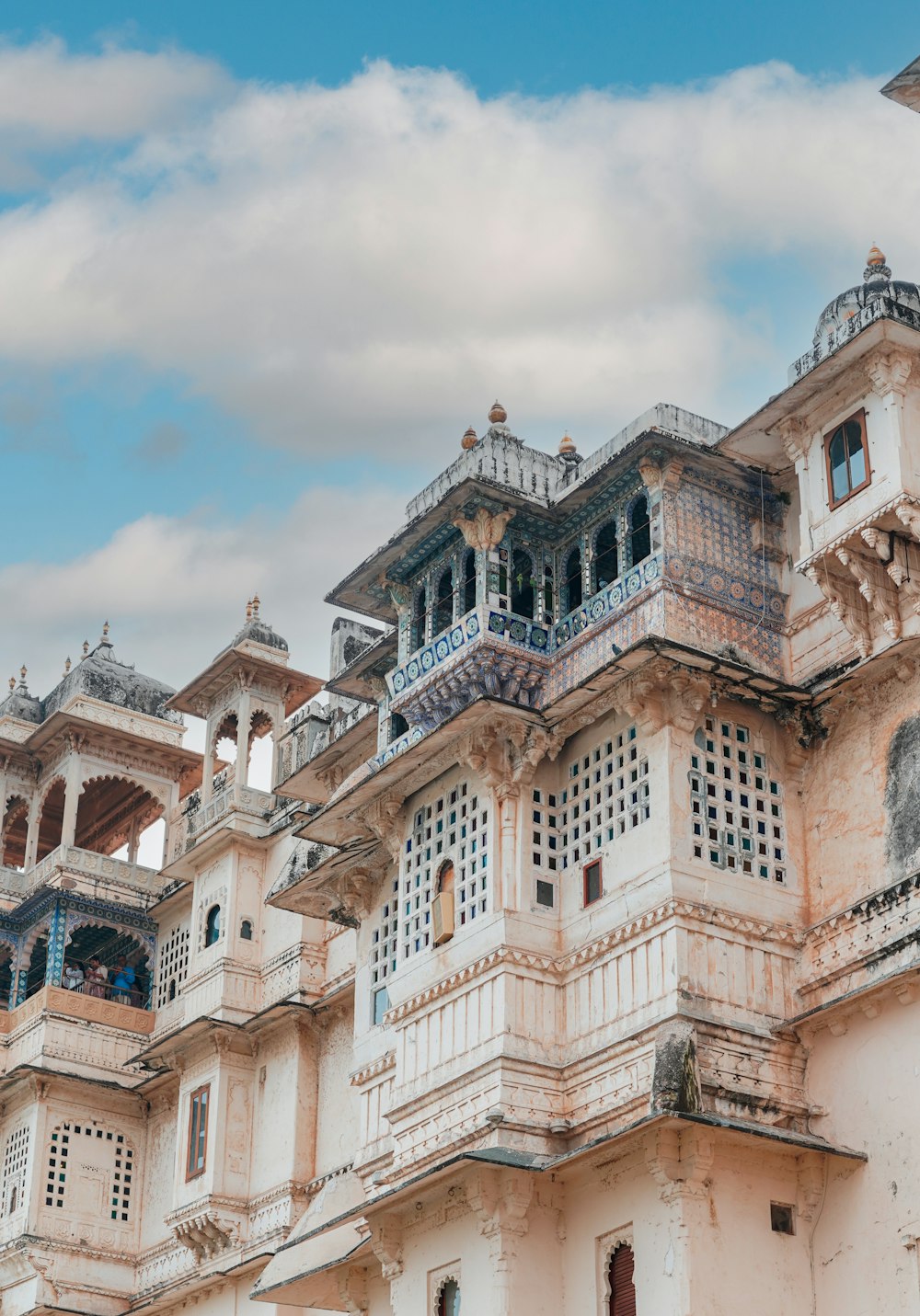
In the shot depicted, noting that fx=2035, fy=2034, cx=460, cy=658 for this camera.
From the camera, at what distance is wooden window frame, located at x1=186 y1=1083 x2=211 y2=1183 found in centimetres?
2878

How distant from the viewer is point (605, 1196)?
59.7 feet

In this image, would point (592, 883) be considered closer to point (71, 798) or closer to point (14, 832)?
point (71, 798)

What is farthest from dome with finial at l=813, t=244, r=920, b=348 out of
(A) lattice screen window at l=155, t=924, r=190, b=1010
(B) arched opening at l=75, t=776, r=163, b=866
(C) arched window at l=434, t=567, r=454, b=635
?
(B) arched opening at l=75, t=776, r=163, b=866

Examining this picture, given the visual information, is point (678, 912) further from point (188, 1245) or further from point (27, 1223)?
point (27, 1223)

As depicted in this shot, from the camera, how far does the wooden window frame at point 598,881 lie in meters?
19.7

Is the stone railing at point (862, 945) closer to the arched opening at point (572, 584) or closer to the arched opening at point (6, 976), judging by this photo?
the arched opening at point (572, 584)

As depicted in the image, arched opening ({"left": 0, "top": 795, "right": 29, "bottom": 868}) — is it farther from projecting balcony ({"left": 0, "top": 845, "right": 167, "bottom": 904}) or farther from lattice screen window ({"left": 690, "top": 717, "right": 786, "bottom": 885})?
lattice screen window ({"left": 690, "top": 717, "right": 786, "bottom": 885})

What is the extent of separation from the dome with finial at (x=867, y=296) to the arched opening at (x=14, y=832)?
19.6 meters

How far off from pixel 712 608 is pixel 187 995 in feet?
45.2

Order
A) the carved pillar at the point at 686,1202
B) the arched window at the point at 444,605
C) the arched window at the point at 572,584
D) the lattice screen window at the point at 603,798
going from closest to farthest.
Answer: the carved pillar at the point at 686,1202
the lattice screen window at the point at 603,798
the arched window at the point at 572,584
the arched window at the point at 444,605

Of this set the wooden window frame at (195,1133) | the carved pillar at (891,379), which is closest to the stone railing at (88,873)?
the wooden window frame at (195,1133)

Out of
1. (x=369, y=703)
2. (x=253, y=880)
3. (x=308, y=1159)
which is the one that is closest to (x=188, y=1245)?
(x=308, y=1159)

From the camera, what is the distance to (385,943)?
22.7 meters

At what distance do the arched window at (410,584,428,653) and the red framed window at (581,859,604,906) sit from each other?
3740mm
